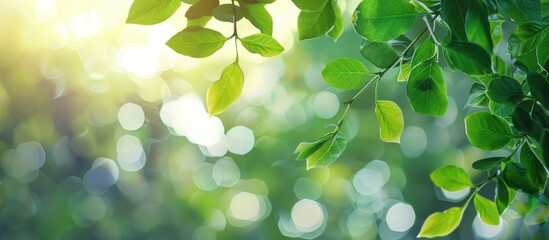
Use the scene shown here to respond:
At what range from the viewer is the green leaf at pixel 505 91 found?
0.37 meters

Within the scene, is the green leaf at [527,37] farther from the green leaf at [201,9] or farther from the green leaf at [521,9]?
the green leaf at [201,9]

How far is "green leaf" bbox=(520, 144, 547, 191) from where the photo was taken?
40cm

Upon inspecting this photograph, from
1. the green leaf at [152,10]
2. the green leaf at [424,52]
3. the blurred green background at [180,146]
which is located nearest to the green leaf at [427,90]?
the green leaf at [424,52]

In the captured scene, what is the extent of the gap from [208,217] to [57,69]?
1.57 meters

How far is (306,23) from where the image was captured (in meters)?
0.38

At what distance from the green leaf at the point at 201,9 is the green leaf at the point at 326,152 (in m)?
0.10

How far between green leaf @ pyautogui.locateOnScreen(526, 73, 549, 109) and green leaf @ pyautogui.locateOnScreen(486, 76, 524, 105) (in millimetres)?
12

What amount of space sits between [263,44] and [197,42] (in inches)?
1.4

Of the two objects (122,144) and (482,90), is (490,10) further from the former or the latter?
(122,144)

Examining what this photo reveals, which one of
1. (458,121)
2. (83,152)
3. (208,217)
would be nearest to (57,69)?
(83,152)

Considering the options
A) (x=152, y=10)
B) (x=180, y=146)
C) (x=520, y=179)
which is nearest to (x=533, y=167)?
(x=520, y=179)

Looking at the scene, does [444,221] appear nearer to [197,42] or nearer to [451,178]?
[451,178]

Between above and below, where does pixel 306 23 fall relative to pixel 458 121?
above

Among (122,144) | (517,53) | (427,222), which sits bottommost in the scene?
(122,144)
